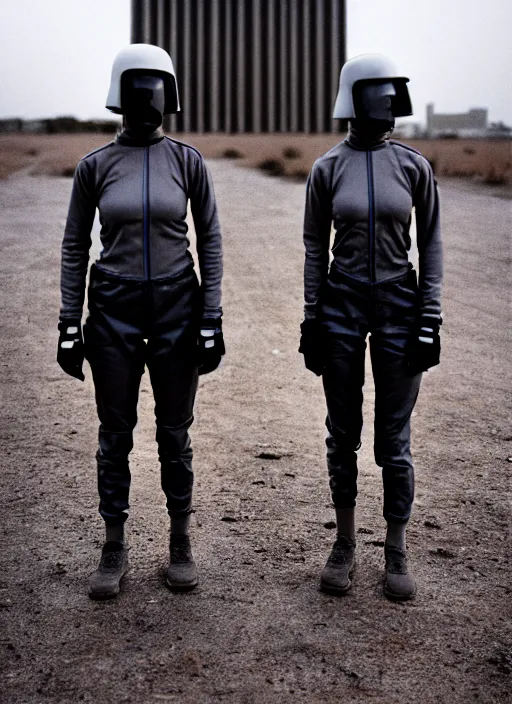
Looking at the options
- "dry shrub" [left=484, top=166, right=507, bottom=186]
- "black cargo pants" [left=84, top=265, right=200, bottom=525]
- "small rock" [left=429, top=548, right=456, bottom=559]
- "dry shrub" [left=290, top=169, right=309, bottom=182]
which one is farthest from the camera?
"dry shrub" [left=290, top=169, right=309, bottom=182]

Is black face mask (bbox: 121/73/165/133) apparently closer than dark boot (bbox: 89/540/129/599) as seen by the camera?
Yes

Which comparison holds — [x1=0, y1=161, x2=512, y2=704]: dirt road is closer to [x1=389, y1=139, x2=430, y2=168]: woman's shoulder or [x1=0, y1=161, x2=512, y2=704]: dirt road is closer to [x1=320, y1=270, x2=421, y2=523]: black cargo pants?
[x1=320, y1=270, x2=421, y2=523]: black cargo pants

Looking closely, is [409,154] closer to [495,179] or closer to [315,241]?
[315,241]

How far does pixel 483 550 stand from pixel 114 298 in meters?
2.09

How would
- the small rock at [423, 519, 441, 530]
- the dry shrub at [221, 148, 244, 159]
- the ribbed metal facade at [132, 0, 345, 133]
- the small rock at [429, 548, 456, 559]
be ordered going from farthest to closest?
the ribbed metal facade at [132, 0, 345, 133] → the dry shrub at [221, 148, 244, 159] → the small rock at [423, 519, 441, 530] → the small rock at [429, 548, 456, 559]

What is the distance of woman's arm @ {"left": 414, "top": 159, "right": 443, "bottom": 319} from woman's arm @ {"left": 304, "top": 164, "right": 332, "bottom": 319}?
370mm

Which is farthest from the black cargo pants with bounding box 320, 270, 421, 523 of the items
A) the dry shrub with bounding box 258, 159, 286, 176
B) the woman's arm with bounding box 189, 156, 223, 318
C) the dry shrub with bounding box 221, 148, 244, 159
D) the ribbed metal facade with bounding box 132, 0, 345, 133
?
the ribbed metal facade with bounding box 132, 0, 345, 133

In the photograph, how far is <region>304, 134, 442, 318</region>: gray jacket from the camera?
3088 millimetres

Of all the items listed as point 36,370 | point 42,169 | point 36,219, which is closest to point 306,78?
point 42,169

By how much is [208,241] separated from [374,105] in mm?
846

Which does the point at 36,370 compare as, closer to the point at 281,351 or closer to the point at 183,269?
the point at 281,351

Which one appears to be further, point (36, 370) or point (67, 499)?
point (36, 370)

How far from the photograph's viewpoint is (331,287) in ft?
10.6

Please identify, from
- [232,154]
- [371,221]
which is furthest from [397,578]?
[232,154]
